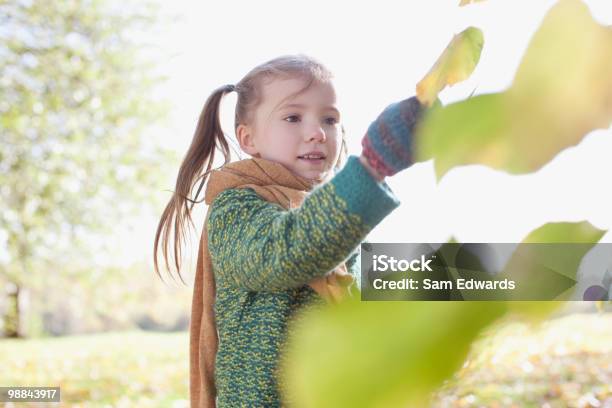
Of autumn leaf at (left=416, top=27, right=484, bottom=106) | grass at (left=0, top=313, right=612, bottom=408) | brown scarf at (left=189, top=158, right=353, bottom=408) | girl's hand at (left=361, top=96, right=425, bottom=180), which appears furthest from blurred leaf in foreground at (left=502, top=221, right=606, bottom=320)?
grass at (left=0, top=313, right=612, bottom=408)

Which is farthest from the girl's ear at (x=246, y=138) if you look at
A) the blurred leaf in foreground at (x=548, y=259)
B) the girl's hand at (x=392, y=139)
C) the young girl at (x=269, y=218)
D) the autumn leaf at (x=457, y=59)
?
the blurred leaf in foreground at (x=548, y=259)

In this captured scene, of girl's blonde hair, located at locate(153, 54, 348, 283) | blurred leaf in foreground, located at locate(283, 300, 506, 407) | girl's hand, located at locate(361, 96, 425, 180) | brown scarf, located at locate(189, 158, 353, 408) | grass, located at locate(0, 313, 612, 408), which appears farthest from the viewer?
grass, located at locate(0, 313, 612, 408)

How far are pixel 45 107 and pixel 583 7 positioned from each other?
7144mm

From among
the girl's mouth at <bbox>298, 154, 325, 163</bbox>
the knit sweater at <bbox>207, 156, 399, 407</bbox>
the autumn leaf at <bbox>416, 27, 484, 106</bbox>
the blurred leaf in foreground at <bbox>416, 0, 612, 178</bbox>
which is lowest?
the knit sweater at <bbox>207, 156, 399, 407</bbox>

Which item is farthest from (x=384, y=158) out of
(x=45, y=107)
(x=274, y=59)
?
(x=45, y=107)

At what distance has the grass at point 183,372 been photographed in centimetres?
362

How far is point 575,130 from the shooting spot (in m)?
0.15

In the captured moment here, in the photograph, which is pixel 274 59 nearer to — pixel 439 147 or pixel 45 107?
pixel 439 147

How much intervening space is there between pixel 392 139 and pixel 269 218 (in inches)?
15.0

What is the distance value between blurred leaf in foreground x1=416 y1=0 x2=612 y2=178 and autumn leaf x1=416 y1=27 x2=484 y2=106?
0.64 ft

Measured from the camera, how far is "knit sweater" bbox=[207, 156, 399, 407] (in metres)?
0.73

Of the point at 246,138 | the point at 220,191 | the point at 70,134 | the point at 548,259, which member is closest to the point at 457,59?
the point at 548,259

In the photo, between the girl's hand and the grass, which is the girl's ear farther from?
the grass

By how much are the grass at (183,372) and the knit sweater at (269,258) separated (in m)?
1.73
